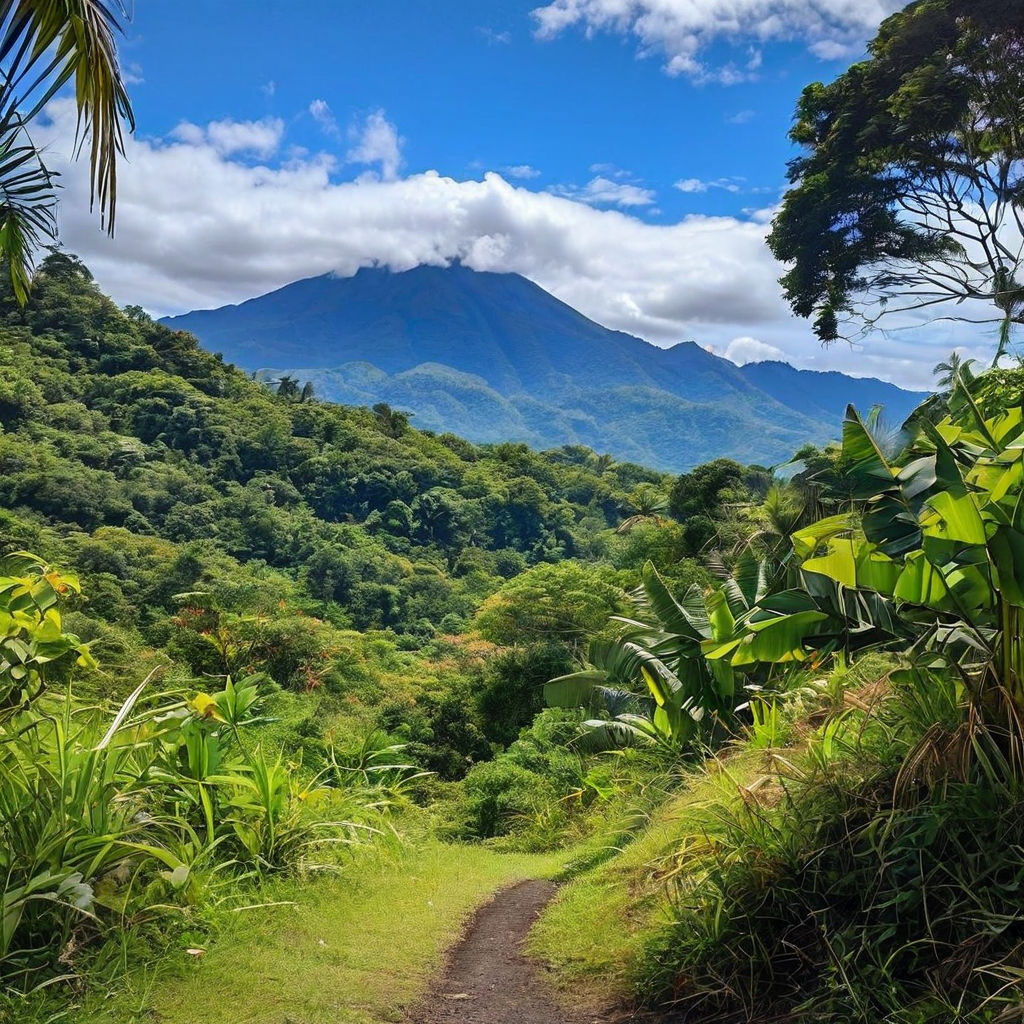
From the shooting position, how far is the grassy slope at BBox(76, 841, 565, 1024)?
4.00 m

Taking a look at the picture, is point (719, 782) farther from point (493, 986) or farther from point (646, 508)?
point (646, 508)

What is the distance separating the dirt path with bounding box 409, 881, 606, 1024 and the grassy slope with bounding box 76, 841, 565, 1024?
13 centimetres

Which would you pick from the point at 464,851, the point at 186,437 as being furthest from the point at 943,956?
the point at 186,437

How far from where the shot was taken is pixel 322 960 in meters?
4.82

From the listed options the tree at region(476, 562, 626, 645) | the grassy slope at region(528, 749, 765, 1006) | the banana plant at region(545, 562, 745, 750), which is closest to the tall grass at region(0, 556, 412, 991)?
the grassy slope at region(528, 749, 765, 1006)

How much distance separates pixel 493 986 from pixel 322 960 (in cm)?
106

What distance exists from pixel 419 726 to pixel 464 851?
12939 millimetres

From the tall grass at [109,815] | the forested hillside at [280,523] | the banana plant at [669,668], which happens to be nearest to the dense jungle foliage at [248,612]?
the tall grass at [109,815]

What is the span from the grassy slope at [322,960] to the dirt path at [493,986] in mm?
127

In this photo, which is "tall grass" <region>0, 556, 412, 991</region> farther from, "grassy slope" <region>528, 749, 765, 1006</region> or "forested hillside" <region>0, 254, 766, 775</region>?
"forested hillside" <region>0, 254, 766, 775</region>

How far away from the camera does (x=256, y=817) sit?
5953 millimetres

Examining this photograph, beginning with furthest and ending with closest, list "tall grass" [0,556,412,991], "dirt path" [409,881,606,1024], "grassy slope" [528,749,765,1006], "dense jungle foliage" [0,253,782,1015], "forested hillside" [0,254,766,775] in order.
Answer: "forested hillside" [0,254,766,775]
"grassy slope" [528,749,765,1006]
"dense jungle foliage" [0,253,782,1015]
"dirt path" [409,881,606,1024]
"tall grass" [0,556,412,991]

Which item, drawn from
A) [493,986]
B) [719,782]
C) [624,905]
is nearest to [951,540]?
[719,782]

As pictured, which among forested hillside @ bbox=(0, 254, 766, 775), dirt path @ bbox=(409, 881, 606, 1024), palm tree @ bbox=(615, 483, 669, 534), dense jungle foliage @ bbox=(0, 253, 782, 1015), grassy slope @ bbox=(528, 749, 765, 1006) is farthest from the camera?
palm tree @ bbox=(615, 483, 669, 534)
